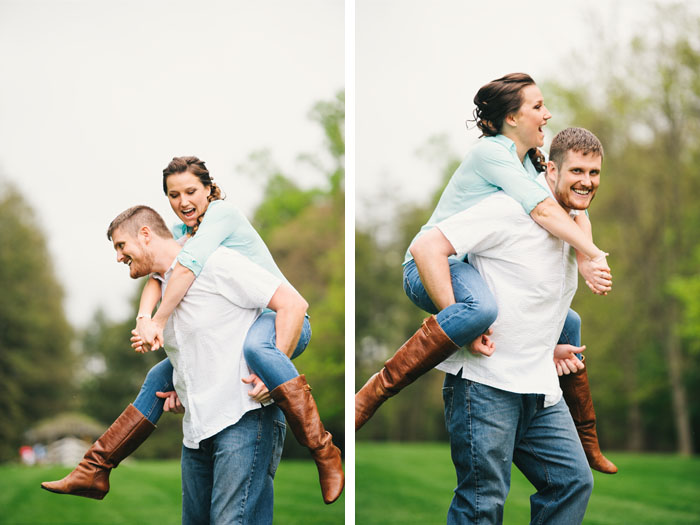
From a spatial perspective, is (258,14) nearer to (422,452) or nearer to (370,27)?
(370,27)

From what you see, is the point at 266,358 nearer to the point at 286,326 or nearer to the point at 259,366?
the point at 259,366

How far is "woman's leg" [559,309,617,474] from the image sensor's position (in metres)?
2.46

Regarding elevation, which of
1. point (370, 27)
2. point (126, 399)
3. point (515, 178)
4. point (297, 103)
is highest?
point (370, 27)

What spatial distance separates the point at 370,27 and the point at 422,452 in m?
4.92

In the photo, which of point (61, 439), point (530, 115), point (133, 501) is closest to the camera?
point (530, 115)

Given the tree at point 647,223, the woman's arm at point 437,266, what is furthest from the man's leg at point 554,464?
the tree at point 647,223

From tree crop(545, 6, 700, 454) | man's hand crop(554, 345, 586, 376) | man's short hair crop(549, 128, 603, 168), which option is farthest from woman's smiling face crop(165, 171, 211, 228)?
tree crop(545, 6, 700, 454)

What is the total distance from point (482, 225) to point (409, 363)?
455 mm

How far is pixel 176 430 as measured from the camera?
333 inches

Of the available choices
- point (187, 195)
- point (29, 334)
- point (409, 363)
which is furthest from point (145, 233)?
point (29, 334)

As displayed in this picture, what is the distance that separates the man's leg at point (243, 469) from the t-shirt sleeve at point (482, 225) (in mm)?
748

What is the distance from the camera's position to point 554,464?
87.4 inches

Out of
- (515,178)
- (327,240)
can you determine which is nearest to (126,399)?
(327,240)

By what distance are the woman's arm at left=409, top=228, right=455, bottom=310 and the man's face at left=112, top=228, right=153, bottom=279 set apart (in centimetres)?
82
